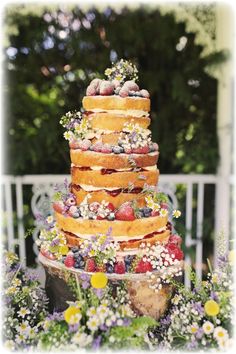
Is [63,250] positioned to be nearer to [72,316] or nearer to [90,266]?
[90,266]

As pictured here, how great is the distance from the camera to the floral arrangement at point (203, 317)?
148 cm

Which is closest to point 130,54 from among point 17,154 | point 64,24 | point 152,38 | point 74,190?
point 152,38

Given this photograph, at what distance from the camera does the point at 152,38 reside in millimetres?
3955

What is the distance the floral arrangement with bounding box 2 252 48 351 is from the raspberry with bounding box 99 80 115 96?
2.83 ft

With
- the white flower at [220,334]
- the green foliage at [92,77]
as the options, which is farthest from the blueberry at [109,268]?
the green foliage at [92,77]

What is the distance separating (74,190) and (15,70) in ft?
8.14

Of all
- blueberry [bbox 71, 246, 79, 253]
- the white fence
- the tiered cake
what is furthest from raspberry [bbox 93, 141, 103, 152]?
the white fence

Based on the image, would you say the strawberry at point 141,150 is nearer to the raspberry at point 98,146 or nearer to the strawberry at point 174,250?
the raspberry at point 98,146

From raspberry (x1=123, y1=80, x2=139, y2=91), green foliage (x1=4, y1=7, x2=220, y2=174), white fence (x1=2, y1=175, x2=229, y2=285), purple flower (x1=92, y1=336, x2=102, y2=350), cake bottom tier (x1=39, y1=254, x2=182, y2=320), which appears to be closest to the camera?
purple flower (x1=92, y1=336, x2=102, y2=350)

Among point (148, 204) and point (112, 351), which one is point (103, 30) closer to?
point (148, 204)

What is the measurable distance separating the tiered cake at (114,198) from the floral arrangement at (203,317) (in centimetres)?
13

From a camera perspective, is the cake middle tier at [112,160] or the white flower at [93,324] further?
the cake middle tier at [112,160]

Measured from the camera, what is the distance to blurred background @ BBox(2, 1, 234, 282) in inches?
145

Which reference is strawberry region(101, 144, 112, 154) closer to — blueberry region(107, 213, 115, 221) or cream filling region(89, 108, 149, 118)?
cream filling region(89, 108, 149, 118)
